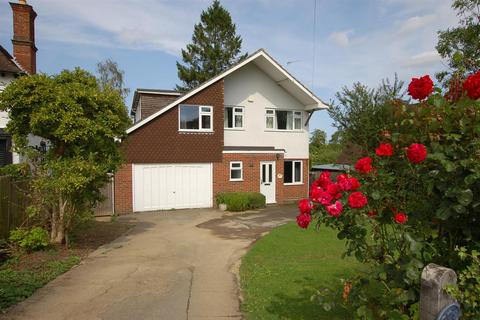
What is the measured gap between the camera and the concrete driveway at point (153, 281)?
508 cm

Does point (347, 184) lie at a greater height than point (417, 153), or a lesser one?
lesser

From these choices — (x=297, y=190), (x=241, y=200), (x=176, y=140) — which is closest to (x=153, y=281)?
(x=241, y=200)

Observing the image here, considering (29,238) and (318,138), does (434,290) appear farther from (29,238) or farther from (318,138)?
(318,138)

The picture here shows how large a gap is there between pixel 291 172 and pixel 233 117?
467cm

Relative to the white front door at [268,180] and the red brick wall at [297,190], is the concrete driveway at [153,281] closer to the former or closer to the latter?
the white front door at [268,180]

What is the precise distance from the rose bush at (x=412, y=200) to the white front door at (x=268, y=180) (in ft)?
50.5

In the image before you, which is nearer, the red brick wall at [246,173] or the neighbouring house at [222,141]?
the neighbouring house at [222,141]

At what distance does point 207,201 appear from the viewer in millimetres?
17688

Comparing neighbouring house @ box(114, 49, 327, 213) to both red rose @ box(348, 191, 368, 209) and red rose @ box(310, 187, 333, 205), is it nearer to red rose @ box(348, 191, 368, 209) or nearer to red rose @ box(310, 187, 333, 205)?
red rose @ box(310, 187, 333, 205)

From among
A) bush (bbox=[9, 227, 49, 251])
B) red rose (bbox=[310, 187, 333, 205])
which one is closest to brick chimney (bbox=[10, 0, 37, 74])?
bush (bbox=[9, 227, 49, 251])

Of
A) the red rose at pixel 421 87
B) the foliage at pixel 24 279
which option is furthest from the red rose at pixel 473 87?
the foliage at pixel 24 279

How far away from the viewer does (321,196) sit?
287 centimetres

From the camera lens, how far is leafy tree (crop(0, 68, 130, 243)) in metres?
8.04

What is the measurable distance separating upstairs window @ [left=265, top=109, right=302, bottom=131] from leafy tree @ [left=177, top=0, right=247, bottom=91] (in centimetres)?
2015
